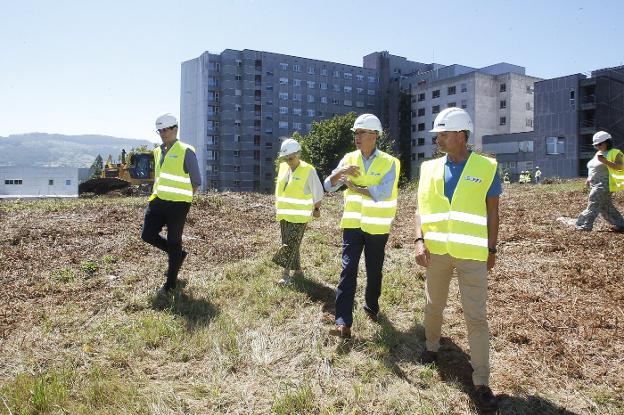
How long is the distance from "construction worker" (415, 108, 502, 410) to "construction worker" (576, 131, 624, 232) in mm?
6519

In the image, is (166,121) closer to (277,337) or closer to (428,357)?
(277,337)

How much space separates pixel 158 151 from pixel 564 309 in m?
5.47

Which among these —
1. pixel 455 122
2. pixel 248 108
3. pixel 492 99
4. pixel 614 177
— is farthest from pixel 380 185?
pixel 248 108

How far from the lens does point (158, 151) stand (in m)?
6.79

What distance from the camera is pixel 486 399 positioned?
3861mm

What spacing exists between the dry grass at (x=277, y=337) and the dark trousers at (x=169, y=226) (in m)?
0.44

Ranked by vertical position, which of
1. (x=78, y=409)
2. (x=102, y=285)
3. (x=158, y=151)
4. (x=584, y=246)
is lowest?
(x=78, y=409)

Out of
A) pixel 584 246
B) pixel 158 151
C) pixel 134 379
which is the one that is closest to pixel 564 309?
pixel 584 246

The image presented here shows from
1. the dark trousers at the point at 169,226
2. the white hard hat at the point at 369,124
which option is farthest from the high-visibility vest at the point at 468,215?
the dark trousers at the point at 169,226

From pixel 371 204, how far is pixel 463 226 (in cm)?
133

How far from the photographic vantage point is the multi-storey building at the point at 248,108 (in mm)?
79062

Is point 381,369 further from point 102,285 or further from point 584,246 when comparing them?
point 584,246

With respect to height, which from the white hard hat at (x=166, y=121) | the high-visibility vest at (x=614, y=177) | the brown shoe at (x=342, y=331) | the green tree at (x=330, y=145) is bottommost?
the brown shoe at (x=342, y=331)

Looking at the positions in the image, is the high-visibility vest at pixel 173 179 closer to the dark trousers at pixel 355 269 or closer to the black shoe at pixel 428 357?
the dark trousers at pixel 355 269
